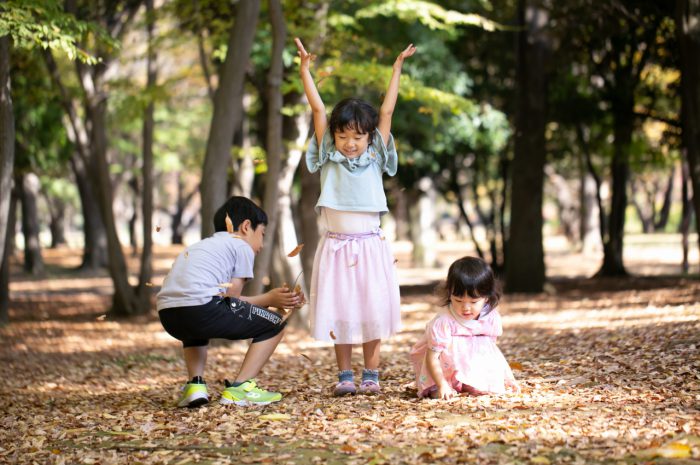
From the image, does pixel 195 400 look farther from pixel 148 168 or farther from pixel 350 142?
pixel 148 168

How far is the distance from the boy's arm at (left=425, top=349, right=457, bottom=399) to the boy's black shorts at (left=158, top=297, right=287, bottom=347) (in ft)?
3.32

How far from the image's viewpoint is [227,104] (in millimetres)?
9211

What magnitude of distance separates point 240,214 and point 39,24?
296 cm

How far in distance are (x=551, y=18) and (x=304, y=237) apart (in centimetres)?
639

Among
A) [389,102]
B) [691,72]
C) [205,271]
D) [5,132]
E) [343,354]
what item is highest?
[691,72]

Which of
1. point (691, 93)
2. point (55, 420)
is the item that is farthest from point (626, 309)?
point (55, 420)

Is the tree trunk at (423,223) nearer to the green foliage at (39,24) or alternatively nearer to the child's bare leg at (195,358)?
the green foliage at (39,24)

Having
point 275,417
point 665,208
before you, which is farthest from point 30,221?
point 665,208

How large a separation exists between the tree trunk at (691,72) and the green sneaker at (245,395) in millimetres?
7869

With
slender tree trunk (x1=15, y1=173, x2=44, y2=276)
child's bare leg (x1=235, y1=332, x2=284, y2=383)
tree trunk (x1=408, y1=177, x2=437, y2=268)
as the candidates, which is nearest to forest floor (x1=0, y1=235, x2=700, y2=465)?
child's bare leg (x1=235, y1=332, x2=284, y2=383)

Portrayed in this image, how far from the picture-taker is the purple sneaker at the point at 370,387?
589cm

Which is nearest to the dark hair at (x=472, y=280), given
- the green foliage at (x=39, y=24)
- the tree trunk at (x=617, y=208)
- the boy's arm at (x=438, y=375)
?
the boy's arm at (x=438, y=375)

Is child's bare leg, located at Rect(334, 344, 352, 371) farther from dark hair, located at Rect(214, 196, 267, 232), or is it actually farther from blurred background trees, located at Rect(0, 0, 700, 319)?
blurred background trees, located at Rect(0, 0, 700, 319)

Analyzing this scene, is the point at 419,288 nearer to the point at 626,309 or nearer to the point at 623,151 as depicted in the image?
the point at 623,151
